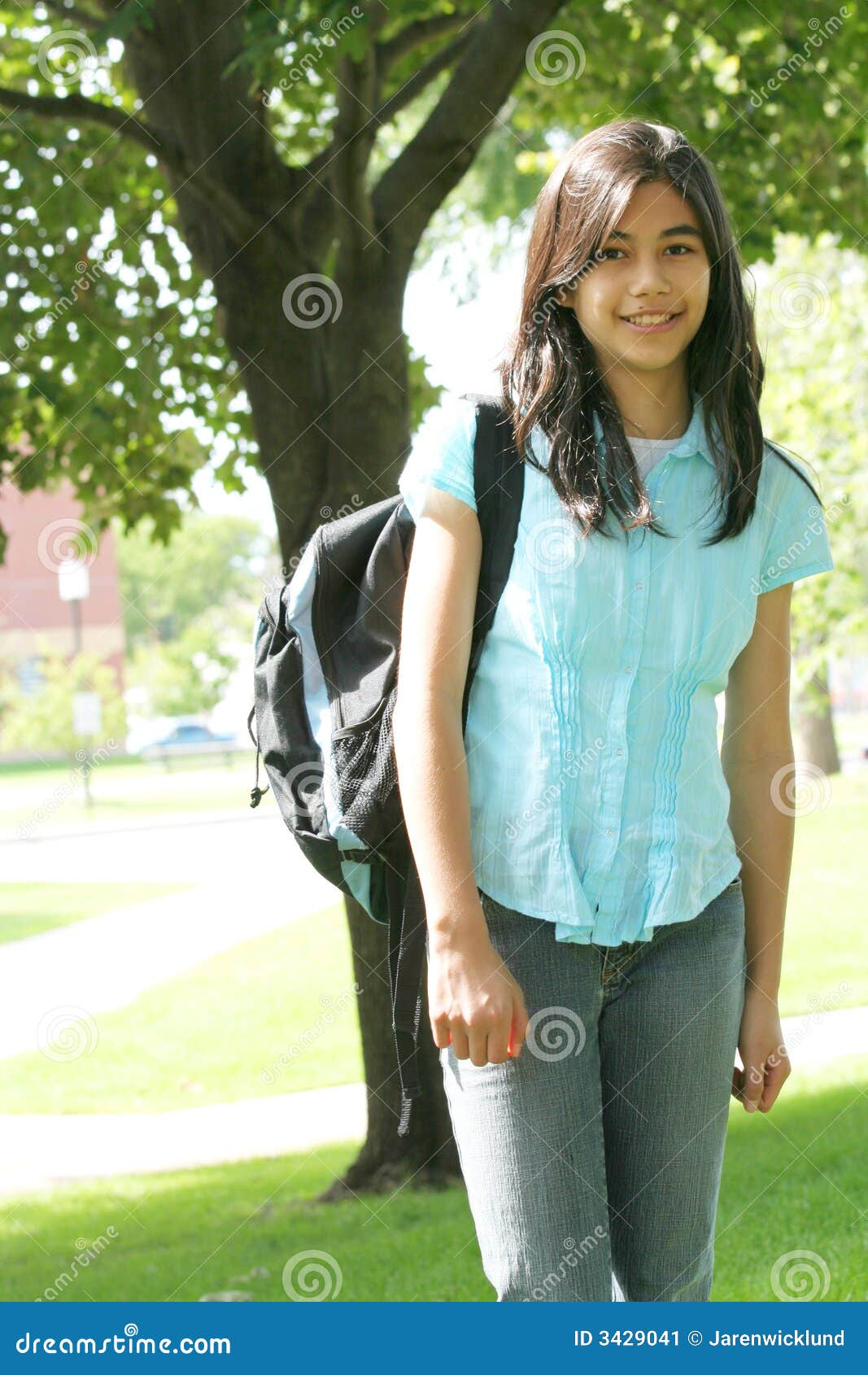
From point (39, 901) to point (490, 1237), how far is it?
17.7 meters

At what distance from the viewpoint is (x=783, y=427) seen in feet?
58.0

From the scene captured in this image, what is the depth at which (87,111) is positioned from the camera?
491 centimetres

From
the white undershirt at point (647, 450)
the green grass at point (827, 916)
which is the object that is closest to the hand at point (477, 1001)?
the white undershirt at point (647, 450)

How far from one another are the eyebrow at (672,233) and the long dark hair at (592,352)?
0.01 metres

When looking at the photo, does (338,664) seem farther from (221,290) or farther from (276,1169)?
(276,1169)

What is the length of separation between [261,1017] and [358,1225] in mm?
7177

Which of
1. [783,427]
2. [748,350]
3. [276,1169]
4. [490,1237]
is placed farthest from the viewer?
[783,427]

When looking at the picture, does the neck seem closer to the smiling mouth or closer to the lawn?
the smiling mouth

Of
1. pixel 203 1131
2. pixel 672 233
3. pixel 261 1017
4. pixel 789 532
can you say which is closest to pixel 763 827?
pixel 789 532

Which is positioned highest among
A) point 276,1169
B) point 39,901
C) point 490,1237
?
point 490,1237

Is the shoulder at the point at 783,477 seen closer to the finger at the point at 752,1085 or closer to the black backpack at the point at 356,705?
the black backpack at the point at 356,705

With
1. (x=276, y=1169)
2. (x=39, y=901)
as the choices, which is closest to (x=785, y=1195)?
(x=276, y=1169)

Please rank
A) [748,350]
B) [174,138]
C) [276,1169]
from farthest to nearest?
[276,1169] < [174,138] < [748,350]

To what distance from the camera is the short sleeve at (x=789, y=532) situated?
2094mm
